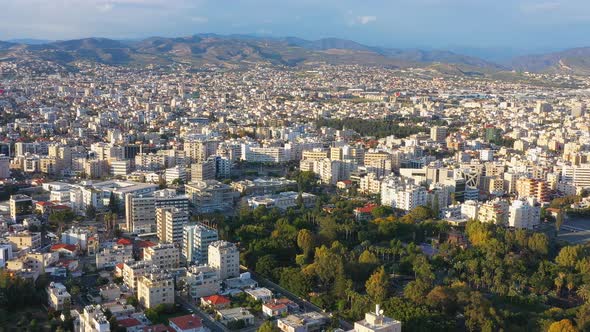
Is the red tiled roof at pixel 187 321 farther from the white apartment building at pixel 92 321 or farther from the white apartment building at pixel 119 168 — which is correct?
the white apartment building at pixel 119 168

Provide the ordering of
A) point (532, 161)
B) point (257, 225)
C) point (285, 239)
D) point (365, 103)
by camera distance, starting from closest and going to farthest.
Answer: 1. point (285, 239)
2. point (257, 225)
3. point (532, 161)
4. point (365, 103)

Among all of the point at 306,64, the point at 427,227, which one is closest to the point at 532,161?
the point at 427,227

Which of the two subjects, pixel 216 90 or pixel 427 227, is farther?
pixel 216 90

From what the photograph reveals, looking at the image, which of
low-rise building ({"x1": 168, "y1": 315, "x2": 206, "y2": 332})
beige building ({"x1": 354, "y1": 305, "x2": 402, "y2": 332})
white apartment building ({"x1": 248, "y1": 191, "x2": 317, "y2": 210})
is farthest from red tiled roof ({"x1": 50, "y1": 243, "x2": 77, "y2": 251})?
beige building ({"x1": 354, "y1": 305, "x2": 402, "y2": 332})

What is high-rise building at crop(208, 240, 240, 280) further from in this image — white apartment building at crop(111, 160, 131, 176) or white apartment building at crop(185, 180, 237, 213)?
white apartment building at crop(111, 160, 131, 176)

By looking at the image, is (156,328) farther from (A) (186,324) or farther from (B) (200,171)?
(B) (200,171)

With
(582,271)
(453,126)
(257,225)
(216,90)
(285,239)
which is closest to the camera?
(582,271)

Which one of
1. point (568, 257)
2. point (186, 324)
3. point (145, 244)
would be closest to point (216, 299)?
point (186, 324)

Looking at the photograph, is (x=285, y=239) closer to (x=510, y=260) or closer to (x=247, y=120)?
(x=510, y=260)
